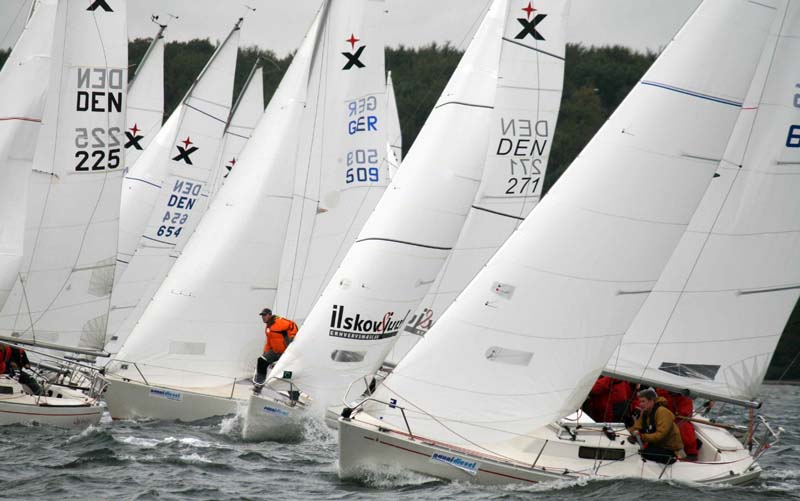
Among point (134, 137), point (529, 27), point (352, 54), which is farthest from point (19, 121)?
point (134, 137)

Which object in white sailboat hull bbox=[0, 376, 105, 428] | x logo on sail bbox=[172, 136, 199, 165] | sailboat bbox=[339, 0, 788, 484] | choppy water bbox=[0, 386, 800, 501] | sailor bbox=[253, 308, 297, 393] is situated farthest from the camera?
x logo on sail bbox=[172, 136, 199, 165]

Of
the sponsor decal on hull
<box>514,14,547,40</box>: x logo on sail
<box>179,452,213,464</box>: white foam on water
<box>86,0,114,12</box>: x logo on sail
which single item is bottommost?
<box>179,452,213,464</box>: white foam on water

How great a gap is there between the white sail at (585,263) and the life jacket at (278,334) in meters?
3.99

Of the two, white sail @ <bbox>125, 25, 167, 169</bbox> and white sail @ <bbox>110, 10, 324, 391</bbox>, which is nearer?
white sail @ <bbox>110, 10, 324, 391</bbox>

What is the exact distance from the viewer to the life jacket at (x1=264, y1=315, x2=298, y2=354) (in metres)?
15.6

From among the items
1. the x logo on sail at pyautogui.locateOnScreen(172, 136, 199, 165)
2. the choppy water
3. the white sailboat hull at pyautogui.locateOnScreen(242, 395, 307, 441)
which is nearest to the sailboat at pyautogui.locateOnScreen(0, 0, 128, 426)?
the choppy water

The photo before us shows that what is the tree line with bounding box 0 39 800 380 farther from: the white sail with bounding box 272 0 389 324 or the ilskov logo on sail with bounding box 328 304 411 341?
the ilskov logo on sail with bounding box 328 304 411 341

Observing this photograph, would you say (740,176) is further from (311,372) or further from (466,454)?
(311,372)

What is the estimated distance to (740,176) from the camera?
41.6 ft

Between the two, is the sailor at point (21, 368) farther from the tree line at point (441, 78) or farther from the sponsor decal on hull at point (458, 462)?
the tree line at point (441, 78)

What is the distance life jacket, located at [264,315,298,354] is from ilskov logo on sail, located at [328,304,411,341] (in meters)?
1.72

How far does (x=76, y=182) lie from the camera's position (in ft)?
48.4

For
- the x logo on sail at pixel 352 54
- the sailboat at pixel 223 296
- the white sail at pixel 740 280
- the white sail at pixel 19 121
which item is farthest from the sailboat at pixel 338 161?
the white sail at pixel 740 280

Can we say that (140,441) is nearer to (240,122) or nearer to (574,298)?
(574,298)
